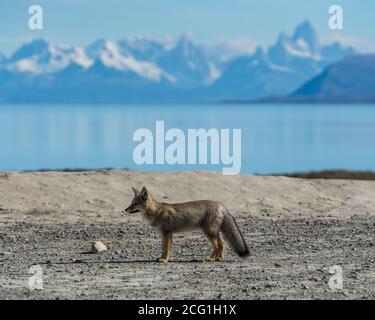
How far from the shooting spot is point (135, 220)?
22016 mm

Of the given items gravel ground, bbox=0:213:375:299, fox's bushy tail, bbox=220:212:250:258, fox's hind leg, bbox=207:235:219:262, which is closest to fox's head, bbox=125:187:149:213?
gravel ground, bbox=0:213:375:299

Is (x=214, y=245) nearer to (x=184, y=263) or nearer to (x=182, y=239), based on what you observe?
(x=184, y=263)

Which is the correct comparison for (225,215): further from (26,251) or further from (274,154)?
(274,154)

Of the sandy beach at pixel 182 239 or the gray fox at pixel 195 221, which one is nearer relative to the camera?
the sandy beach at pixel 182 239

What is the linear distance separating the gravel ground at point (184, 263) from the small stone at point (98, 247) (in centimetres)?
18

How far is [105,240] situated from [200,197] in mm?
6329

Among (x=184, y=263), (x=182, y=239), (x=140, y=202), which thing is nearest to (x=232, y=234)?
(x=184, y=263)

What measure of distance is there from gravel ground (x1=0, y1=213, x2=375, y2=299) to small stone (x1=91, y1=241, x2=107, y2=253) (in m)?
0.18

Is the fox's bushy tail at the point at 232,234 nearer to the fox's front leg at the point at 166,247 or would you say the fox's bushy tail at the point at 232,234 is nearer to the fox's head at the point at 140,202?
the fox's front leg at the point at 166,247

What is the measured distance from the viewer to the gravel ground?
1287 centimetres

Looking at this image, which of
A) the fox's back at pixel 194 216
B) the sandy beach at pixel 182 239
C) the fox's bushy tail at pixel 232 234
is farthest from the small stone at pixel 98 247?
the fox's bushy tail at pixel 232 234

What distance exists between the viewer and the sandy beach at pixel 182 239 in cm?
1320
